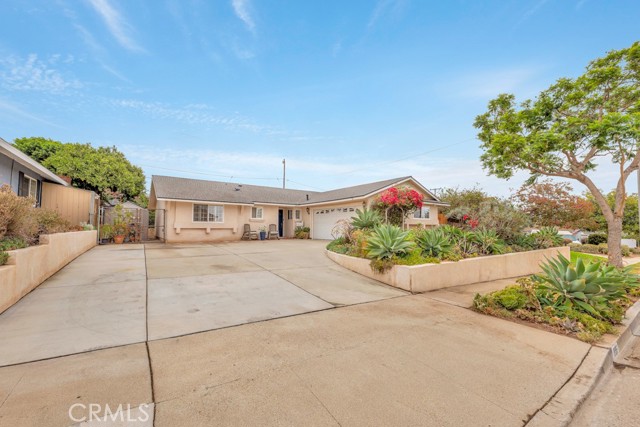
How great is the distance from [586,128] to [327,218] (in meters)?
13.8

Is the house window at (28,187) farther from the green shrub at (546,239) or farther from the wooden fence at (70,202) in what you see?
the green shrub at (546,239)

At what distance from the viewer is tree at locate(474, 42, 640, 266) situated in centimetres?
920

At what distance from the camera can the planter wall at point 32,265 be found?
4.41 metres

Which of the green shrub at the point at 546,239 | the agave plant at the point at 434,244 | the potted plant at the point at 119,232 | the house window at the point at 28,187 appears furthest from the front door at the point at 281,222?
the green shrub at the point at 546,239

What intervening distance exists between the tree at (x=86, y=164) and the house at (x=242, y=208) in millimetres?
5884

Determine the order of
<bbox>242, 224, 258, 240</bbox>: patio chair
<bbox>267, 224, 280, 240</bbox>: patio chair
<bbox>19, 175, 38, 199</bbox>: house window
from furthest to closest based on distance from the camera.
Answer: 1. <bbox>267, 224, 280, 240</bbox>: patio chair
2. <bbox>242, 224, 258, 240</bbox>: patio chair
3. <bbox>19, 175, 38, 199</bbox>: house window

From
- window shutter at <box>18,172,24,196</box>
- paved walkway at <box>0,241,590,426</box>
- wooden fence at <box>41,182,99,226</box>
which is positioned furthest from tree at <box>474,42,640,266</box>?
wooden fence at <box>41,182,99,226</box>

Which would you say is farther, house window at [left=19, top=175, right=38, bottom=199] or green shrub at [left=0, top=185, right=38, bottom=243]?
house window at [left=19, top=175, right=38, bottom=199]

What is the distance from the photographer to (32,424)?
6.56ft

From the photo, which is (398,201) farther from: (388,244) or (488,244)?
(388,244)

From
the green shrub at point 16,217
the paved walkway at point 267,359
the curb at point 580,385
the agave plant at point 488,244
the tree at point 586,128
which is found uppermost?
the tree at point 586,128

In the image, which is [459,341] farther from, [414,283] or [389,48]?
[389,48]

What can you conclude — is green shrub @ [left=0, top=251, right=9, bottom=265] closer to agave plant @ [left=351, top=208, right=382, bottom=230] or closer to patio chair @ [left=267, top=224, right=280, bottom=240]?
agave plant @ [left=351, top=208, right=382, bottom=230]

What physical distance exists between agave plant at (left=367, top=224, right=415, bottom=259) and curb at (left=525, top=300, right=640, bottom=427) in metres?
4.28
